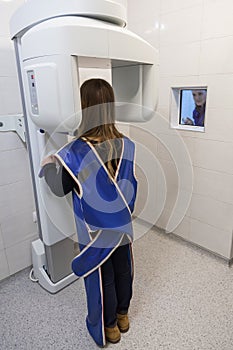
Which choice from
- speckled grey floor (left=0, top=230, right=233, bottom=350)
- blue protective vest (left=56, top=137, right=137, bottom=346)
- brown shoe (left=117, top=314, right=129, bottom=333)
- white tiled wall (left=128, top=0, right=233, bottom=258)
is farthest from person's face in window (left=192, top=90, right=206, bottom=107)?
brown shoe (left=117, top=314, right=129, bottom=333)

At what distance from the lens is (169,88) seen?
197 cm

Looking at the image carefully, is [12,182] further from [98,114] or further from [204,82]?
[204,82]

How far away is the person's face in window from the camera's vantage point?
1.85 m

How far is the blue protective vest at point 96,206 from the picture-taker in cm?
103

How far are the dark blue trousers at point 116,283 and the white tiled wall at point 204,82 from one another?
0.92m

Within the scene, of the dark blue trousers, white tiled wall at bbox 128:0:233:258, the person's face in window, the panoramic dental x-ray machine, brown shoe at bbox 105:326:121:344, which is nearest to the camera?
the panoramic dental x-ray machine

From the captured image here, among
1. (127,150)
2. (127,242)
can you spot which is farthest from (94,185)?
(127,242)

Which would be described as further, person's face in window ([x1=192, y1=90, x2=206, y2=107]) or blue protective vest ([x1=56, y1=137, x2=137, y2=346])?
person's face in window ([x1=192, y1=90, x2=206, y2=107])

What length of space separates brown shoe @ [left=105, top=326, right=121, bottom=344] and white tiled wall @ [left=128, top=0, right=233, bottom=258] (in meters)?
1.02

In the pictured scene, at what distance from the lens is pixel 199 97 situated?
74.1 inches

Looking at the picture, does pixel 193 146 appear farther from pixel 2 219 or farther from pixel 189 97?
pixel 2 219

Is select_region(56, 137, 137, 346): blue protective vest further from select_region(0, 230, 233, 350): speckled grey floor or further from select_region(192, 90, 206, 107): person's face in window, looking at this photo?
select_region(192, 90, 206, 107): person's face in window

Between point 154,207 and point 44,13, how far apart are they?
1.44 meters

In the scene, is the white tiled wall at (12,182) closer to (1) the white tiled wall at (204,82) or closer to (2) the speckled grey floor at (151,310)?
(2) the speckled grey floor at (151,310)
